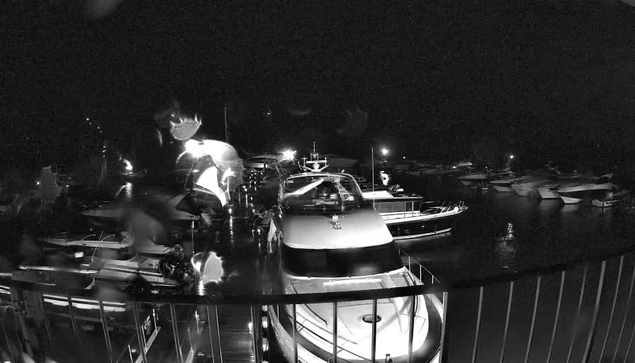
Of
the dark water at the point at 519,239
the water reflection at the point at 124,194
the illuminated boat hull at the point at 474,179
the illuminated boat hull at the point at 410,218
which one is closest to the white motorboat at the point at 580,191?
the dark water at the point at 519,239

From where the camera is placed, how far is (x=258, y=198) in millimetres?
22578

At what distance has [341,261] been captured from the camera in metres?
5.36

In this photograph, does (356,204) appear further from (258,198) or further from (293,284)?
(258,198)

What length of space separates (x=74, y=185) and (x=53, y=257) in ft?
91.3

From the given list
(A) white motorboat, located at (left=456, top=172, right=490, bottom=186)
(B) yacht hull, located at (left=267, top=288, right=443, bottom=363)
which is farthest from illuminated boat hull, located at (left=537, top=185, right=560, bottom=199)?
(B) yacht hull, located at (left=267, top=288, right=443, bottom=363)

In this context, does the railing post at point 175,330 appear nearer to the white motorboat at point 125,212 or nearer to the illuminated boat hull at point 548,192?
the white motorboat at point 125,212

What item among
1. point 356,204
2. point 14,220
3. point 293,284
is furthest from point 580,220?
point 14,220

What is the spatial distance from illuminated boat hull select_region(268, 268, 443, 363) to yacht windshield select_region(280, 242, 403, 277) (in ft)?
2.60

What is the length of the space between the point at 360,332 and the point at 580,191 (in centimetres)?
2939

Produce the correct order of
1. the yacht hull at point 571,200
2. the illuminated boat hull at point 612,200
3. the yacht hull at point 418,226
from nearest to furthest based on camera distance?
the yacht hull at point 418,226, the illuminated boat hull at point 612,200, the yacht hull at point 571,200

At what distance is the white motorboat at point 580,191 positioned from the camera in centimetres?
2400

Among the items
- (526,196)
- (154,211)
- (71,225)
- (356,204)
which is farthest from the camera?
(526,196)

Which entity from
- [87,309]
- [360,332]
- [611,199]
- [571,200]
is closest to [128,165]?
[87,309]

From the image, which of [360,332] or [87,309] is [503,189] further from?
[87,309]
